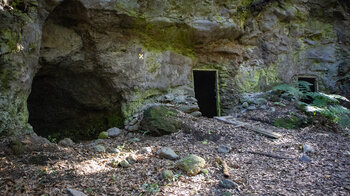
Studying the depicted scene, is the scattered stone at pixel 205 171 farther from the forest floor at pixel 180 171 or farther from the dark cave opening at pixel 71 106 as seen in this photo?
the dark cave opening at pixel 71 106

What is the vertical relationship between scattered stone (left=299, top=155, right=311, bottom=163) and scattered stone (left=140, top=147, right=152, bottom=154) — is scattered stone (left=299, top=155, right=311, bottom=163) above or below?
below

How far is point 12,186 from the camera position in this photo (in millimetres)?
2164

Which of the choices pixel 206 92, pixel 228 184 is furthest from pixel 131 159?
pixel 206 92

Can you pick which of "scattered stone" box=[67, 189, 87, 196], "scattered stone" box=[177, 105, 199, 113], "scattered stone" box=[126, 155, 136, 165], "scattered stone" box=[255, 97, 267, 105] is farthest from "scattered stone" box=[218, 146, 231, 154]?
"scattered stone" box=[255, 97, 267, 105]

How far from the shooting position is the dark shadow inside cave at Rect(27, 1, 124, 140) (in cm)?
489

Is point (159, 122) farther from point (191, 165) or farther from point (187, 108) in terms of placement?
point (191, 165)

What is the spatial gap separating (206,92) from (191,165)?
563cm

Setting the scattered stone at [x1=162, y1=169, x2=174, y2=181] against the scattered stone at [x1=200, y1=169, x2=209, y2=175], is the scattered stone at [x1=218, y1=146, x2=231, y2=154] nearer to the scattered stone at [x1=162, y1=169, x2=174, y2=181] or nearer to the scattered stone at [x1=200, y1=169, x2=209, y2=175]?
the scattered stone at [x1=200, y1=169, x2=209, y2=175]

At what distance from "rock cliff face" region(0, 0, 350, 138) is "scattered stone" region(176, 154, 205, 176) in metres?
2.78

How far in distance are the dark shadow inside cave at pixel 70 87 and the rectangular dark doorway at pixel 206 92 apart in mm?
3117

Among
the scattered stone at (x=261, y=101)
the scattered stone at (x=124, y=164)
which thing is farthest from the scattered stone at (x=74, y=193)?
the scattered stone at (x=261, y=101)

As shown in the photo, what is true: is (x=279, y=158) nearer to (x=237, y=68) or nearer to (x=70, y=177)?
(x=70, y=177)

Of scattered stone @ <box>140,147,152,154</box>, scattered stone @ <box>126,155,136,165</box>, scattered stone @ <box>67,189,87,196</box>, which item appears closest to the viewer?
scattered stone @ <box>67,189,87,196</box>

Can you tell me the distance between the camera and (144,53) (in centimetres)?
577
